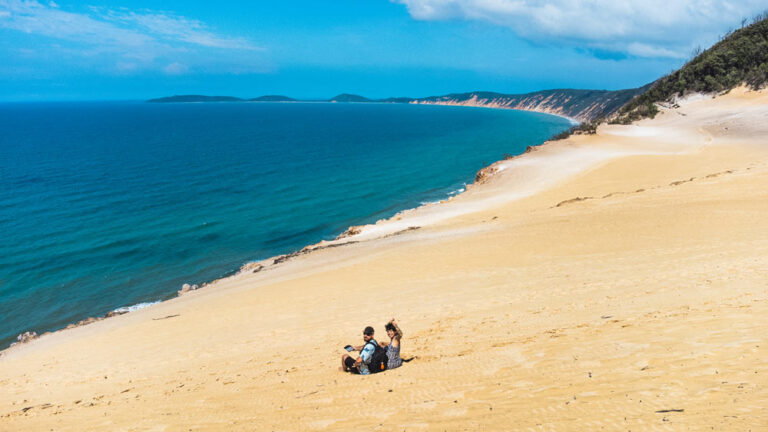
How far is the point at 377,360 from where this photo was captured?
314 inches

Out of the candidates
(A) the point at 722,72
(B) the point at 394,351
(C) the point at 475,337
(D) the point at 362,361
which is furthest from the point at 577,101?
(D) the point at 362,361

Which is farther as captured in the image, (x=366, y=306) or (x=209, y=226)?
(x=209, y=226)

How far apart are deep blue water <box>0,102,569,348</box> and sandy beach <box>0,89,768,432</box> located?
5.74 meters

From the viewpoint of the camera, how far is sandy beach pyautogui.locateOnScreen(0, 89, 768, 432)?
5.58 m

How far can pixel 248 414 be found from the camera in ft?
22.4

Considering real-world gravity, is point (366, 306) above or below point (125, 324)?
above

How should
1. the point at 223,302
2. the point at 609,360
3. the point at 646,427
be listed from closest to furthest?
the point at 646,427, the point at 609,360, the point at 223,302

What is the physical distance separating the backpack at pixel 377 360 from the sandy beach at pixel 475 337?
0.43 metres

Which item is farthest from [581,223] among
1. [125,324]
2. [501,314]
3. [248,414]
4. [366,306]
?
[125,324]

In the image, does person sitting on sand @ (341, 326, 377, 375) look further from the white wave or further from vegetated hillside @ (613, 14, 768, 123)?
vegetated hillside @ (613, 14, 768, 123)

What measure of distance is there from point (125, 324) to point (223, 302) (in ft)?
12.5

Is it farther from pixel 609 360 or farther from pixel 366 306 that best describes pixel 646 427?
pixel 366 306

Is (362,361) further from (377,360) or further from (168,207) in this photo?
(168,207)

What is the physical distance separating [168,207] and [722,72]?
69.1m
